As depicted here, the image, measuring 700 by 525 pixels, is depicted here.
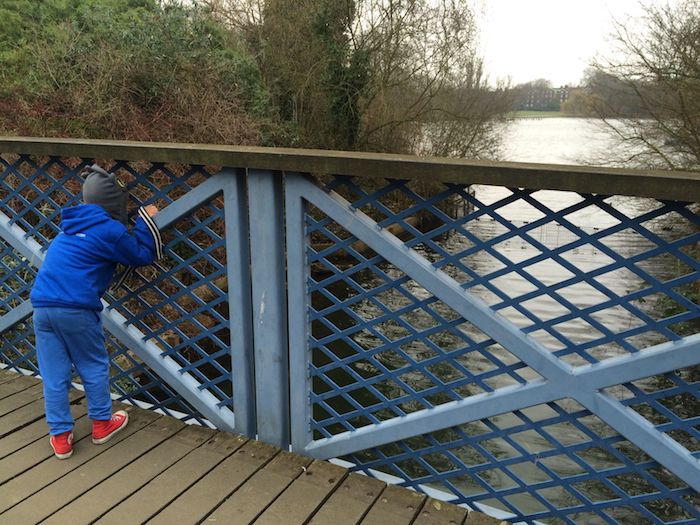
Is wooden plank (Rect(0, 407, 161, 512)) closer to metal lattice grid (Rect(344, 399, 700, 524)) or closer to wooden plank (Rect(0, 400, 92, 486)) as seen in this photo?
wooden plank (Rect(0, 400, 92, 486))

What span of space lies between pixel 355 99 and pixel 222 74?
534cm

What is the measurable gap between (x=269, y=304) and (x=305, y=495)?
81 centimetres

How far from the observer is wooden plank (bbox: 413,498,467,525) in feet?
7.46

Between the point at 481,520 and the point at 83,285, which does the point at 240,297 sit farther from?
the point at 481,520

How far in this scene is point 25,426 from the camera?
2.96 metres

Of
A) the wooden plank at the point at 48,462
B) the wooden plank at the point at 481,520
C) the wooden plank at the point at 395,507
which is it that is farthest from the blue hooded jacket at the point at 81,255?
the wooden plank at the point at 481,520

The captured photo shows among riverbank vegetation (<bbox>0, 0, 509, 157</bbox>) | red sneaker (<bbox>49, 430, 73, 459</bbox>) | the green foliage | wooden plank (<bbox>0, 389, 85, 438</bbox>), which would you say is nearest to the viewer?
red sneaker (<bbox>49, 430, 73, 459</bbox>)

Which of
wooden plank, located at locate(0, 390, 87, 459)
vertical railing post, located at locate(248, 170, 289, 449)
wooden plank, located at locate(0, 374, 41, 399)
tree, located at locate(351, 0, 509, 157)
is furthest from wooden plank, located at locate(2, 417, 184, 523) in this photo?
tree, located at locate(351, 0, 509, 157)

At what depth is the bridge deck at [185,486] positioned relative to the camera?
228cm

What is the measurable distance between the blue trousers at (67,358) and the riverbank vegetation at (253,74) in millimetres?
7883

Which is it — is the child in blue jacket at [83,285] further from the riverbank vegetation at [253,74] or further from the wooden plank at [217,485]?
the riverbank vegetation at [253,74]

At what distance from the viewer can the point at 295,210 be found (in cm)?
243

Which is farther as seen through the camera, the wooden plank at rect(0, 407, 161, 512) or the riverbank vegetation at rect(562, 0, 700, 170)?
the riverbank vegetation at rect(562, 0, 700, 170)

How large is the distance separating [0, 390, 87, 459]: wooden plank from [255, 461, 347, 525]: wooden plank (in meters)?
1.29
